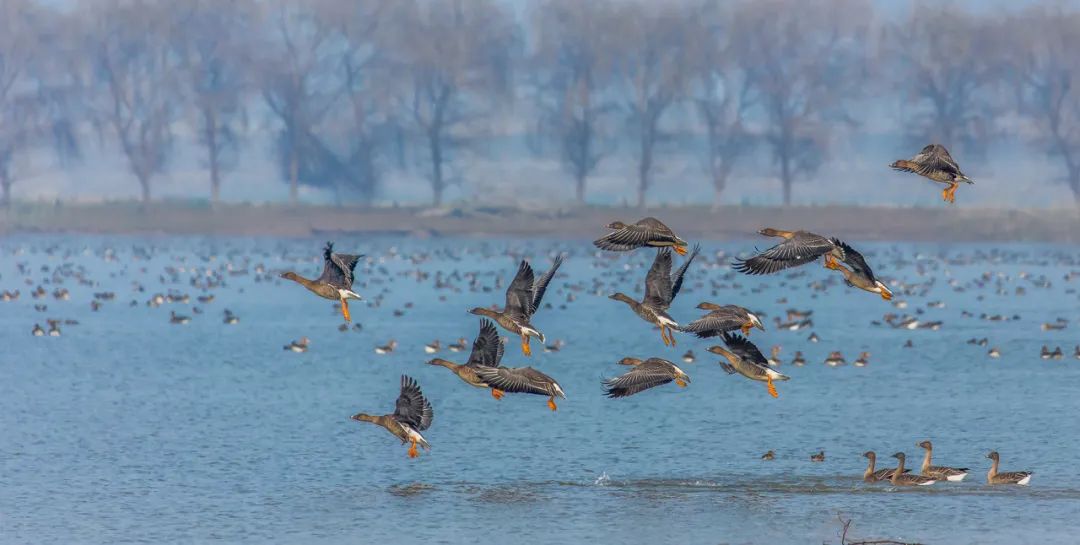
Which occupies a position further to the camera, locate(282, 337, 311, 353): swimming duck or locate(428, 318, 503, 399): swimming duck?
locate(282, 337, 311, 353): swimming duck

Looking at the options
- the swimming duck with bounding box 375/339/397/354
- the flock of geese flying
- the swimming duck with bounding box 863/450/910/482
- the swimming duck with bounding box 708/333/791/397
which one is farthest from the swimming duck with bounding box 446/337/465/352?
the swimming duck with bounding box 708/333/791/397

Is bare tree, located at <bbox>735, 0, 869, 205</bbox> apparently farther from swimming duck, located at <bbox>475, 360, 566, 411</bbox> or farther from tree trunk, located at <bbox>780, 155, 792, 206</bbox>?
swimming duck, located at <bbox>475, 360, 566, 411</bbox>

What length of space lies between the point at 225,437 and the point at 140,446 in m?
1.73

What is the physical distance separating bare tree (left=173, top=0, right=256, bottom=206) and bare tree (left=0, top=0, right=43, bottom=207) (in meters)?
9.70

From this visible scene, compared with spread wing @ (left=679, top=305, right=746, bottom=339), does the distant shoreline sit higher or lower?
lower

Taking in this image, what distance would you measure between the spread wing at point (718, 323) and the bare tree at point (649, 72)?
93578 mm

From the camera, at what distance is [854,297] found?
73375mm

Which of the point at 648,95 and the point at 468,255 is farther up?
the point at 648,95

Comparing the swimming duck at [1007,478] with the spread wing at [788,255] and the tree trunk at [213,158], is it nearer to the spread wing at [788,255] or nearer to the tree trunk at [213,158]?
the spread wing at [788,255]

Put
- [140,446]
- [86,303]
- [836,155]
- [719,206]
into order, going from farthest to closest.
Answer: [836,155] → [719,206] → [86,303] → [140,446]

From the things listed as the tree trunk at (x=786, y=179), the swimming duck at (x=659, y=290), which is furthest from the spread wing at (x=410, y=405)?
the tree trunk at (x=786, y=179)

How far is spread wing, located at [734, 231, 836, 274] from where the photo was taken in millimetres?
18828

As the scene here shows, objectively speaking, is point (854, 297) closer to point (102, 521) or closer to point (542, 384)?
point (102, 521)

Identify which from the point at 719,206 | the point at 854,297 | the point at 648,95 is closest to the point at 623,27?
the point at 648,95
